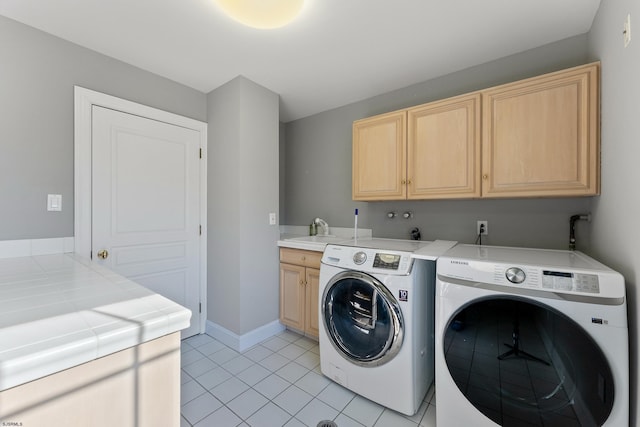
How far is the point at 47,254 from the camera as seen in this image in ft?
5.58

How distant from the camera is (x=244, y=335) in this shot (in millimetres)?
2281

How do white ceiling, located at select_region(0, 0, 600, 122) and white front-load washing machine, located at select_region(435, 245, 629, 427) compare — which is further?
white ceiling, located at select_region(0, 0, 600, 122)

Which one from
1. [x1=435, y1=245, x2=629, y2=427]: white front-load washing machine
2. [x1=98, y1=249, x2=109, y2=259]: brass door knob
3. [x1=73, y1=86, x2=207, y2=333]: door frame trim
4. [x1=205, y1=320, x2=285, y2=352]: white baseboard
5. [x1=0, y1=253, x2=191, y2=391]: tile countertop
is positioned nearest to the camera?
[x1=0, y1=253, x2=191, y2=391]: tile countertop

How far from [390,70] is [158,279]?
8.69ft

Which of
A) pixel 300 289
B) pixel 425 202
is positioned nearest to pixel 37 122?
pixel 300 289

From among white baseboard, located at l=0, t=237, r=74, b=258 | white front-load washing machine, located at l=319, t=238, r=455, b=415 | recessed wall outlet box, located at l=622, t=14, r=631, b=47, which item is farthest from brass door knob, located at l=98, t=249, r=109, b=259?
recessed wall outlet box, located at l=622, t=14, r=631, b=47

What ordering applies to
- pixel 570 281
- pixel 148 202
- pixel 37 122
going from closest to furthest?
pixel 570 281 → pixel 37 122 → pixel 148 202

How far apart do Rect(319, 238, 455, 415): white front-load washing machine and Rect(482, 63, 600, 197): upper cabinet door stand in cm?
68

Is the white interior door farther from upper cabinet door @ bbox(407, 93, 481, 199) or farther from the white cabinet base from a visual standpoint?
upper cabinet door @ bbox(407, 93, 481, 199)

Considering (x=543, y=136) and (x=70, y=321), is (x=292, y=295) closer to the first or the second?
(x=70, y=321)

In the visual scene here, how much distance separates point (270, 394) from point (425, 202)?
1.87m

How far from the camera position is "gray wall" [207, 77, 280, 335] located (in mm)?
2285

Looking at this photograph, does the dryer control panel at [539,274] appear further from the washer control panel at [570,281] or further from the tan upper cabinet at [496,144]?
the tan upper cabinet at [496,144]

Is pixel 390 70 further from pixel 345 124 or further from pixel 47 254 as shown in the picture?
pixel 47 254
